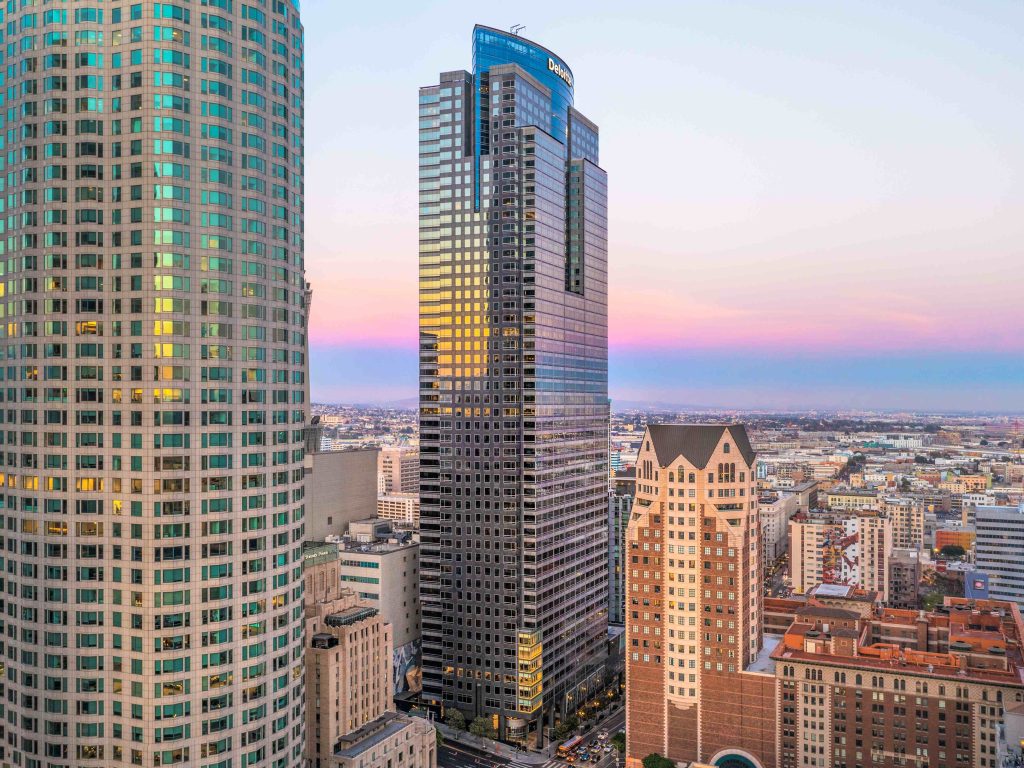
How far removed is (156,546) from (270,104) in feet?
191

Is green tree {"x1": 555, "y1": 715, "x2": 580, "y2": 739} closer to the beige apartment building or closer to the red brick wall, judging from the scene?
the red brick wall

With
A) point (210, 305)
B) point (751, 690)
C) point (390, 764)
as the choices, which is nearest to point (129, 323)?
point (210, 305)

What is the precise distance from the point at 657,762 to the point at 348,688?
6281 centimetres

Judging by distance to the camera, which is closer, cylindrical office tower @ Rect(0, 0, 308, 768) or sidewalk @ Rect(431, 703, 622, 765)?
cylindrical office tower @ Rect(0, 0, 308, 768)

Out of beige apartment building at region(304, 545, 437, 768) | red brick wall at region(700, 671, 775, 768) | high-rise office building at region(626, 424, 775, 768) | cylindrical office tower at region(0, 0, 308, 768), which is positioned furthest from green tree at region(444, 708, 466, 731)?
cylindrical office tower at region(0, 0, 308, 768)

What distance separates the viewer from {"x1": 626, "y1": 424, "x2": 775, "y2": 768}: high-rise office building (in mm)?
164750

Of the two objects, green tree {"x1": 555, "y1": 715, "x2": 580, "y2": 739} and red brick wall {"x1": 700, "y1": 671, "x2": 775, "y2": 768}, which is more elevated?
red brick wall {"x1": 700, "y1": 671, "x2": 775, "y2": 768}

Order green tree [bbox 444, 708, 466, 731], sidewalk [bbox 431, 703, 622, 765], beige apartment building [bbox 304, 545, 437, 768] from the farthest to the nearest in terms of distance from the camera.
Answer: green tree [bbox 444, 708, 466, 731] → sidewalk [bbox 431, 703, 622, 765] → beige apartment building [bbox 304, 545, 437, 768]

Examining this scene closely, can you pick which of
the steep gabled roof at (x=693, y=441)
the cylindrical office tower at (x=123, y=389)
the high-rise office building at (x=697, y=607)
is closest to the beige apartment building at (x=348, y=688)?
the cylindrical office tower at (x=123, y=389)

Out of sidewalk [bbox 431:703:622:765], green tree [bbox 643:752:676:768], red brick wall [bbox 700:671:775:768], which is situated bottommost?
sidewalk [bbox 431:703:622:765]

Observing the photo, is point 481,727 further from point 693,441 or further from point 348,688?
point 693,441

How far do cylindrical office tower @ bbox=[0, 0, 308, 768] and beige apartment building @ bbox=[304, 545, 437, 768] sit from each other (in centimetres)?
3209

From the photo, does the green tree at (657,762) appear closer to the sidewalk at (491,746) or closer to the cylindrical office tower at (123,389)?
the sidewalk at (491,746)

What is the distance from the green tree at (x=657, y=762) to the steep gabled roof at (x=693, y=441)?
2255 inches
